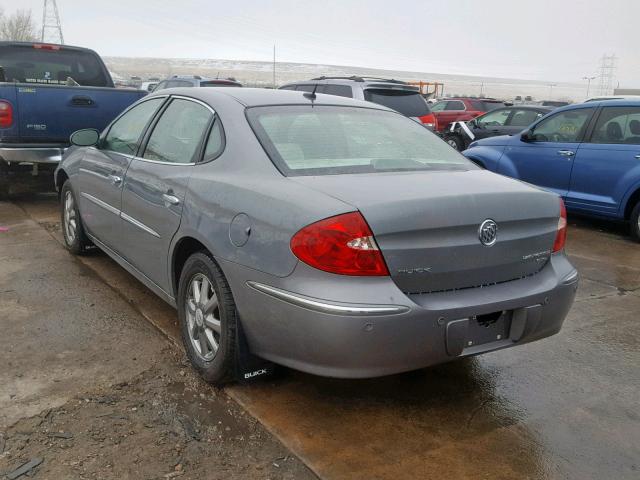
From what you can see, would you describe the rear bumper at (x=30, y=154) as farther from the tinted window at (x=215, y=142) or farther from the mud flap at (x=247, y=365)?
the mud flap at (x=247, y=365)

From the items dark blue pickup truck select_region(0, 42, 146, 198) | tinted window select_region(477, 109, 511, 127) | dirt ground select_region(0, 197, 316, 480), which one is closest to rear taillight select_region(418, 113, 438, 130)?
tinted window select_region(477, 109, 511, 127)

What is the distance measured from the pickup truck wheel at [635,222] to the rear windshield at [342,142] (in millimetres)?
4165

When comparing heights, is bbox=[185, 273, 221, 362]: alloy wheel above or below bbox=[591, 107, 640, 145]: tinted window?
below

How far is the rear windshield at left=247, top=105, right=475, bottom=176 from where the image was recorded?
320 centimetres

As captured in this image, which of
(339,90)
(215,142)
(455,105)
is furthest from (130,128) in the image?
(455,105)

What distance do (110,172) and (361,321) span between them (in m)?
2.66

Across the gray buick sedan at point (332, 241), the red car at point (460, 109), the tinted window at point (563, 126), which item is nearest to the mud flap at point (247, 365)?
the gray buick sedan at point (332, 241)

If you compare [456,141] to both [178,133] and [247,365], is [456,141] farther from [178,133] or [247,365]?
[247,365]

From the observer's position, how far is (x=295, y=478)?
257 centimetres

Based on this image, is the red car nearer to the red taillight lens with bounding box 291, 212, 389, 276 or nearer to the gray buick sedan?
the gray buick sedan

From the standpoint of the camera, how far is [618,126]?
7.28 metres

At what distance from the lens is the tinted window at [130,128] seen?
430 cm

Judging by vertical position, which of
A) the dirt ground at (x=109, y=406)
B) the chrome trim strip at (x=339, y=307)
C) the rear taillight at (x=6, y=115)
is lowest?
the dirt ground at (x=109, y=406)

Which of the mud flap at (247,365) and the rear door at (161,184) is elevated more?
the rear door at (161,184)
